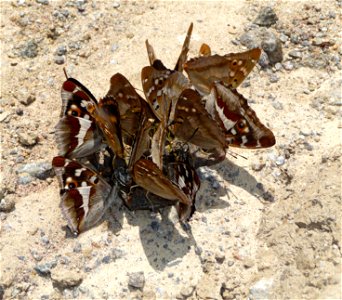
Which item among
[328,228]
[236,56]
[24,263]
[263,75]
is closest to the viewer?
[328,228]

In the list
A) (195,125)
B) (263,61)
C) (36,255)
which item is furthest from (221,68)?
(36,255)

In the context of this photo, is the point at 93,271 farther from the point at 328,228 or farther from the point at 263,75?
the point at 263,75

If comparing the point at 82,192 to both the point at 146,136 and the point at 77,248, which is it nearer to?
the point at 77,248

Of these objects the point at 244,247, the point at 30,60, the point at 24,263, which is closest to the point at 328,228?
the point at 244,247

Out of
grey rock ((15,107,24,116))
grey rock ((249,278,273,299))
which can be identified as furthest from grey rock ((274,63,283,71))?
grey rock ((15,107,24,116))

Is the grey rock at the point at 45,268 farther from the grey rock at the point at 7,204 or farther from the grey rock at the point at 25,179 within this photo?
the grey rock at the point at 25,179

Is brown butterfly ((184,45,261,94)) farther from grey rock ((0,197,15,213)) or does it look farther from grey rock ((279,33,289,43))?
grey rock ((0,197,15,213))
